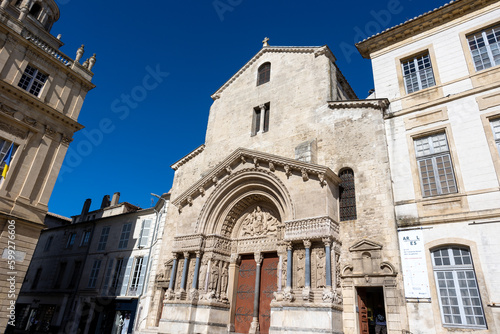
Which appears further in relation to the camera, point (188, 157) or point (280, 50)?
point (188, 157)

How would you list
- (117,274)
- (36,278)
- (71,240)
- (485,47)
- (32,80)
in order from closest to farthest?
(485,47) < (32,80) < (117,274) < (71,240) < (36,278)

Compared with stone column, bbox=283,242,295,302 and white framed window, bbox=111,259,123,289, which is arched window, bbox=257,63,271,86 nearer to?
stone column, bbox=283,242,295,302

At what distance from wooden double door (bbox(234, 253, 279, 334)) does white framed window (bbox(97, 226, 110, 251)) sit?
13257mm

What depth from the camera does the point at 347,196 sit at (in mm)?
11391

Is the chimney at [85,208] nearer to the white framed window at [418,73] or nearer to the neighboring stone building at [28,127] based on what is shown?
the neighboring stone building at [28,127]

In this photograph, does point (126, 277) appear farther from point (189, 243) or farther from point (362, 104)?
point (362, 104)

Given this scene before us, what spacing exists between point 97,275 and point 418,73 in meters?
21.2

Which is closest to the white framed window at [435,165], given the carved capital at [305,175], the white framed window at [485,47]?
the white framed window at [485,47]

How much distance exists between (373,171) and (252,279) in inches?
237

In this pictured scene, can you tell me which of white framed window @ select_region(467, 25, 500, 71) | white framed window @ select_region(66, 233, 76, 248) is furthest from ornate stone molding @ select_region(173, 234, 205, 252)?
white framed window @ select_region(66, 233, 76, 248)

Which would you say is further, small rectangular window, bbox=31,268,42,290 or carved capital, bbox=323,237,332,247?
small rectangular window, bbox=31,268,42,290

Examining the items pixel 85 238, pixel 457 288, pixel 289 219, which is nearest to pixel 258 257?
pixel 289 219

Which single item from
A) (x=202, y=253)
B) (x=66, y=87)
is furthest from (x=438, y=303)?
(x=66, y=87)

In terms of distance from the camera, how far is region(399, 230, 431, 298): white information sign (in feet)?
29.5
